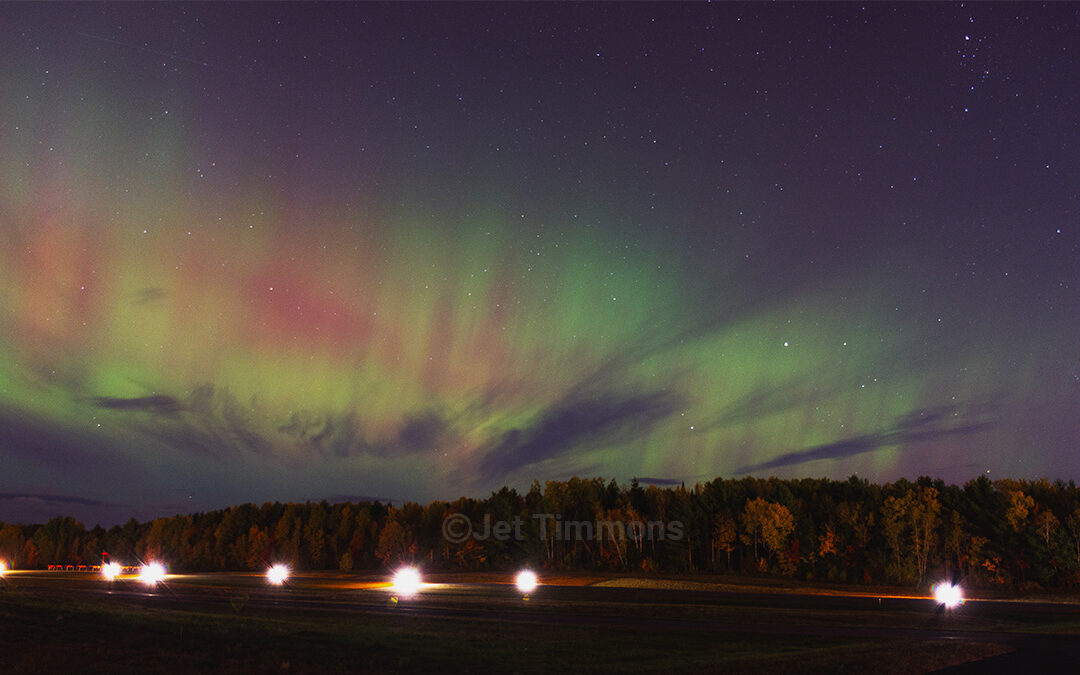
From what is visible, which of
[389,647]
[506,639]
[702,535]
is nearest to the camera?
[389,647]

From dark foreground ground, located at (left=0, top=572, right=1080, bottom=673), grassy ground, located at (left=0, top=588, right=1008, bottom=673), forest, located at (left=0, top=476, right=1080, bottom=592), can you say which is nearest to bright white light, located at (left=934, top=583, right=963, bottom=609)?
Result: dark foreground ground, located at (left=0, top=572, right=1080, bottom=673)

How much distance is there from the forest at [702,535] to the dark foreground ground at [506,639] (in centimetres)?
5326

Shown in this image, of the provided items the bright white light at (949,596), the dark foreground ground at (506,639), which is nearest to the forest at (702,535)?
A: the bright white light at (949,596)

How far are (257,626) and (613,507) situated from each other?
370 ft

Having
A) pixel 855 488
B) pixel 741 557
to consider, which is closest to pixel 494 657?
pixel 741 557

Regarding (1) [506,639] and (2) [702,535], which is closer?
(1) [506,639]

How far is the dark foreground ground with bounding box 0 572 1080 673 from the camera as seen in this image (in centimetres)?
1980

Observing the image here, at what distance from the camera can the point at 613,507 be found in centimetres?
13500

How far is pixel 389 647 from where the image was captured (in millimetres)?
23375

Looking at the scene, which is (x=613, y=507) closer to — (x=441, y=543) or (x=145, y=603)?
(x=441, y=543)

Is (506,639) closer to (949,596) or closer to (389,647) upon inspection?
(389,647)

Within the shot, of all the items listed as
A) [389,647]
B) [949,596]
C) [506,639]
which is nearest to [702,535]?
[949,596]

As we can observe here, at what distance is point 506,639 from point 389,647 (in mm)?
5153

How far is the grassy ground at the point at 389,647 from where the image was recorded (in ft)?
62.6
